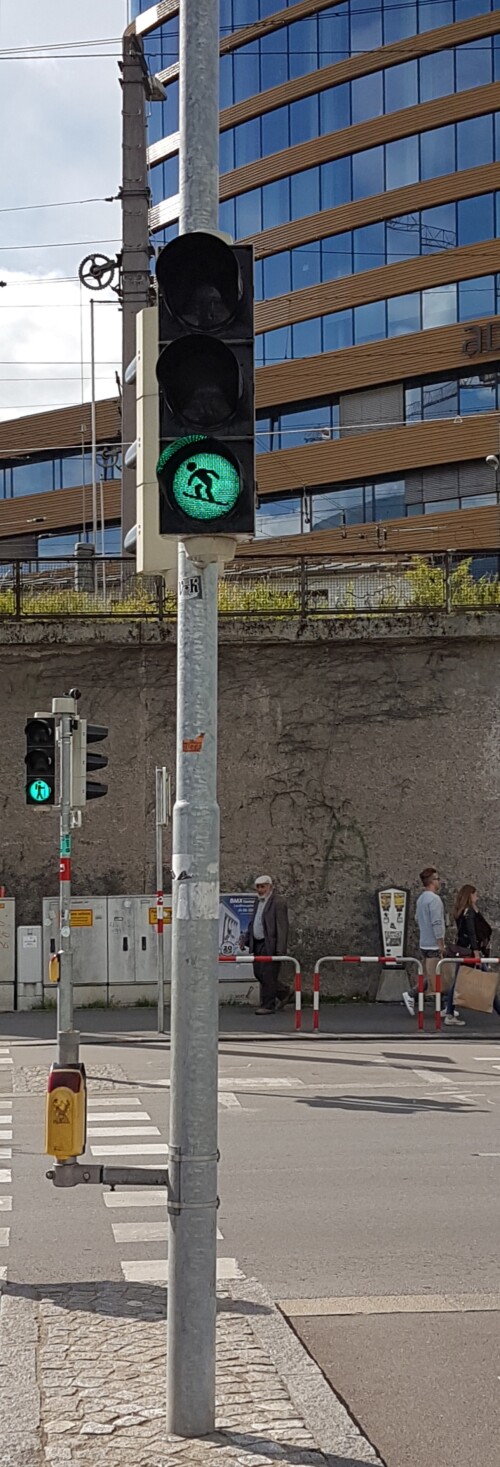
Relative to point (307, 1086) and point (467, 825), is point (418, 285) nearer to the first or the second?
point (467, 825)

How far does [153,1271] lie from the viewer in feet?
23.7

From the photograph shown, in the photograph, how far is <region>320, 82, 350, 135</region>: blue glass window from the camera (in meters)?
41.7

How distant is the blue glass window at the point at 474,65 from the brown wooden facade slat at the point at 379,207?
217cm

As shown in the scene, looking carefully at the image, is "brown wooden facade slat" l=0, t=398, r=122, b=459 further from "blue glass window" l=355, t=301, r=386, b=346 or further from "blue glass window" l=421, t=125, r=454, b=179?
"blue glass window" l=421, t=125, r=454, b=179

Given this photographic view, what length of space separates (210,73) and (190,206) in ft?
1.46

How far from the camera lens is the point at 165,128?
45.8 meters

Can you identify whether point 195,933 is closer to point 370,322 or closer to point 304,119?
point 370,322

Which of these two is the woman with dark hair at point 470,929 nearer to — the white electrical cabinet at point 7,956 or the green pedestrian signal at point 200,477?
the white electrical cabinet at point 7,956

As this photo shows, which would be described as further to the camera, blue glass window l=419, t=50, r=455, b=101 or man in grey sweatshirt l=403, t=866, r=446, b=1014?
blue glass window l=419, t=50, r=455, b=101

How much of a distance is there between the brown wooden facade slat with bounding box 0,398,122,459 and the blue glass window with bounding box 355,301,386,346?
11.5 metres

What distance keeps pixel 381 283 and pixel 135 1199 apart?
117 ft

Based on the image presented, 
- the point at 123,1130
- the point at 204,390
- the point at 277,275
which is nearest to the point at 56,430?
the point at 277,275

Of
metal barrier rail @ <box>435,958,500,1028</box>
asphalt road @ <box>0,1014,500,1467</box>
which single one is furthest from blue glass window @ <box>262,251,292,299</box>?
asphalt road @ <box>0,1014,500,1467</box>

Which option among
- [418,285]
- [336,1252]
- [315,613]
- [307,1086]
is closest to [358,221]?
[418,285]
